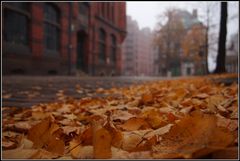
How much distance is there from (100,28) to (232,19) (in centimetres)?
1716

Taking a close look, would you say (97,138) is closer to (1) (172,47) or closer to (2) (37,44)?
(2) (37,44)

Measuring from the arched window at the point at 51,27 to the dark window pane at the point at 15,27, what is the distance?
2.27 metres

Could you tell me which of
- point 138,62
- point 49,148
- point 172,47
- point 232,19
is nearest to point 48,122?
point 49,148

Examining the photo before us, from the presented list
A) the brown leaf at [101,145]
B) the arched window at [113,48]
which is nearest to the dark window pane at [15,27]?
the brown leaf at [101,145]

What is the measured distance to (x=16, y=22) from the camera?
16156 mm

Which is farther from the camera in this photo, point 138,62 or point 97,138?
point 138,62

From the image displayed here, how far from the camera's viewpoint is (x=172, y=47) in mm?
50031

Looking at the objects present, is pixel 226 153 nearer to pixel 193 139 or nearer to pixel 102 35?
pixel 193 139

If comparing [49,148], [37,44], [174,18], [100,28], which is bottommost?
[49,148]

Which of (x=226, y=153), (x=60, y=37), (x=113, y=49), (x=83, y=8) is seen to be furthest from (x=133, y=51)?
(x=226, y=153)

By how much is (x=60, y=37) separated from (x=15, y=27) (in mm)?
5113

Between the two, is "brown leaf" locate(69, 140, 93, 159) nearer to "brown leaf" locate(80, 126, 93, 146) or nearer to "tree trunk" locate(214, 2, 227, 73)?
"brown leaf" locate(80, 126, 93, 146)

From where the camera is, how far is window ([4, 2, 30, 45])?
50.3 feet

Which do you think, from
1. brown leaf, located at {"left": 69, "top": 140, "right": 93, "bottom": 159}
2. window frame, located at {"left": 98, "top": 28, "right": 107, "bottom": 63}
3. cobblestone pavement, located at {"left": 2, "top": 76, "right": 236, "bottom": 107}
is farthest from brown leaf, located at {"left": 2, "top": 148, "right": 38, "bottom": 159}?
window frame, located at {"left": 98, "top": 28, "right": 107, "bottom": 63}
